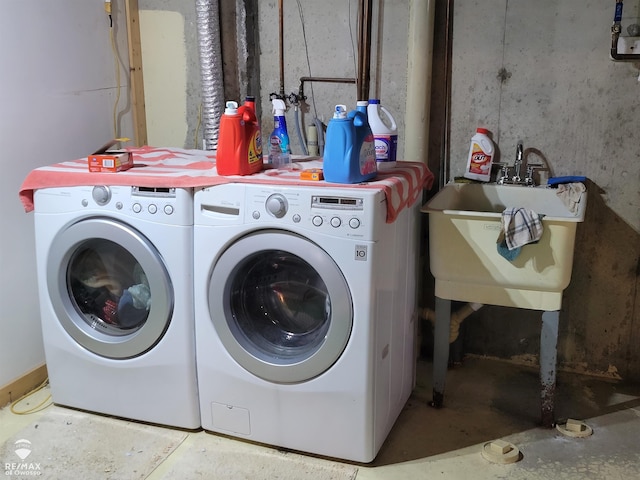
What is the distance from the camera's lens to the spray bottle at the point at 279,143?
2.43m

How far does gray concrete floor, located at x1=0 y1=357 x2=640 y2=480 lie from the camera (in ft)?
7.09

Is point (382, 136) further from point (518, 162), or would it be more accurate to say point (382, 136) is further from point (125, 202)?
point (125, 202)

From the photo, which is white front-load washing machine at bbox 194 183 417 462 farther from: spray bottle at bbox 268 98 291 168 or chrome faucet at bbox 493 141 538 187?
chrome faucet at bbox 493 141 538 187

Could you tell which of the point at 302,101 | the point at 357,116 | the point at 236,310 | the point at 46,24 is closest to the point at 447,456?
the point at 236,310

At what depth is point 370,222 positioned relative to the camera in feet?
6.38

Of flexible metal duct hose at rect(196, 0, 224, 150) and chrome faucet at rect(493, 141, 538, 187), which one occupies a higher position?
flexible metal duct hose at rect(196, 0, 224, 150)

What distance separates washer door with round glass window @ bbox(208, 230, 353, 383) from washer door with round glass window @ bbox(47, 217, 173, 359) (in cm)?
23

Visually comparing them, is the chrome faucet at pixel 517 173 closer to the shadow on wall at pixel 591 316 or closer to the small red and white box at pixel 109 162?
the shadow on wall at pixel 591 316

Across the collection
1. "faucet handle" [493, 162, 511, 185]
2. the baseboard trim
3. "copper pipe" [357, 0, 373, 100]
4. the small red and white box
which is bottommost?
the baseboard trim

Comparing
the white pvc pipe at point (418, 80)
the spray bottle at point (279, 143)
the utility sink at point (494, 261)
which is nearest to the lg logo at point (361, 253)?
the utility sink at point (494, 261)

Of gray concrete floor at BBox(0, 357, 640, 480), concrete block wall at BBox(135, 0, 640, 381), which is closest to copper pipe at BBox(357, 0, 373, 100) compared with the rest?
concrete block wall at BBox(135, 0, 640, 381)

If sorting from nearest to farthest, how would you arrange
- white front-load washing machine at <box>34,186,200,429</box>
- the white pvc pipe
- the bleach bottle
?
white front-load washing machine at <box>34,186,200,429</box>, the bleach bottle, the white pvc pipe

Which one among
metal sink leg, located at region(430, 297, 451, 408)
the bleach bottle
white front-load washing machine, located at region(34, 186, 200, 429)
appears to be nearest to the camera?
white front-load washing machine, located at region(34, 186, 200, 429)

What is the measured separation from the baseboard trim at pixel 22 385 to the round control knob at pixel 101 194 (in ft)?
2.92
